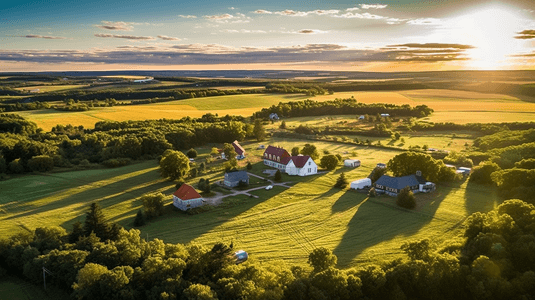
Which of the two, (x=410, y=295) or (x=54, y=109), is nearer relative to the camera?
(x=410, y=295)

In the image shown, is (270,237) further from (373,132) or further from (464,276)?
(373,132)

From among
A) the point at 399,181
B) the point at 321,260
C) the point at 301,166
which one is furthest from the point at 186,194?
the point at 399,181

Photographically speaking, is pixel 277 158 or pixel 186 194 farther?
pixel 277 158

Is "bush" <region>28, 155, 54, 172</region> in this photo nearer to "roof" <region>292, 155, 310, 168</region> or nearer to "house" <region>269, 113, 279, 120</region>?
"roof" <region>292, 155, 310, 168</region>

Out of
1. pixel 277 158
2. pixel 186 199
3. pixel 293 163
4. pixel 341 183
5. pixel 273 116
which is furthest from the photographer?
pixel 273 116

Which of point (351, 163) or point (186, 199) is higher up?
point (351, 163)

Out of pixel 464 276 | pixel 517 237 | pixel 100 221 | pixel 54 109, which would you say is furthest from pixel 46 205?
pixel 54 109

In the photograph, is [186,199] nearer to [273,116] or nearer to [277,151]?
[277,151]
